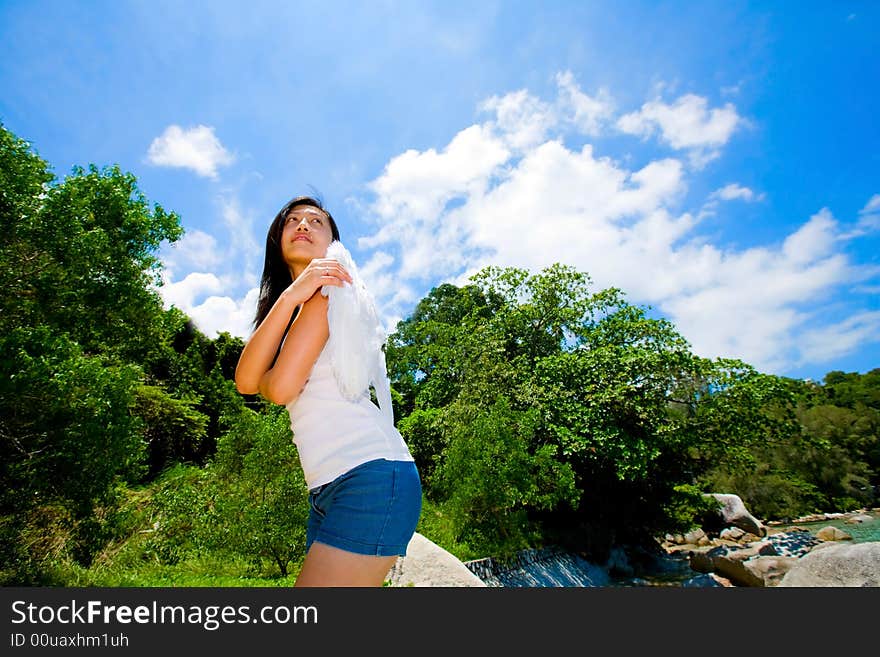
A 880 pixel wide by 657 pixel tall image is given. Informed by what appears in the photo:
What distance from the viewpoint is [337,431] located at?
115 cm

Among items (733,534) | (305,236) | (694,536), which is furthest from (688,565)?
(305,236)

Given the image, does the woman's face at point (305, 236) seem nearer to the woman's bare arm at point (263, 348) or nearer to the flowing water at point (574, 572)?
the woman's bare arm at point (263, 348)

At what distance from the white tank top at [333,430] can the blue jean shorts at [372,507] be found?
3 centimetres

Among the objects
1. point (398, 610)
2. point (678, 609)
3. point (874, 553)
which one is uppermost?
point (398, 610)

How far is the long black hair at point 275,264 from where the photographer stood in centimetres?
160

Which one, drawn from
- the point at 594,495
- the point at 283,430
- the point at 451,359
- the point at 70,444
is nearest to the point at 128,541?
the point at 70,444

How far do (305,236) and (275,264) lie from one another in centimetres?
26

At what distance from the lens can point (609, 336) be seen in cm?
1580

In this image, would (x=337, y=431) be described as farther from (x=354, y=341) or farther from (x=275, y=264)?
(x=275, y=264)

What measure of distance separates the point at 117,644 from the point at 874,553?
39.4 feet

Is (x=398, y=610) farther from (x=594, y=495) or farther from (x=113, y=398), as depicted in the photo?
(x=594, y=495)

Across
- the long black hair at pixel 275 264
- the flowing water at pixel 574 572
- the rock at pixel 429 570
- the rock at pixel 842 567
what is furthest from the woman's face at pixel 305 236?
the rock at pixel 842 567

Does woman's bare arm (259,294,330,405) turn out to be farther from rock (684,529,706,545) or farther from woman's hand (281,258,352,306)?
rock (684,529,706,545)

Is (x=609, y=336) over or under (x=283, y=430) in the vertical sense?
over
